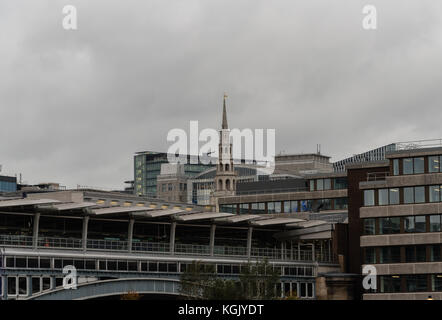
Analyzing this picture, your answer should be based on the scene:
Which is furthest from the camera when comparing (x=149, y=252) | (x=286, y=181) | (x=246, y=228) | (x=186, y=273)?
(x=286, y=181)

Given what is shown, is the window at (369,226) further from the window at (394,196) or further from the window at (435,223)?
the window at (435,223)

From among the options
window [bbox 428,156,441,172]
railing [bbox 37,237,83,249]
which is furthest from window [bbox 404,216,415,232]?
railing [bbox 37,237,83,249]

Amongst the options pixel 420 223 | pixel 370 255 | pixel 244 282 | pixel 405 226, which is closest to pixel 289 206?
pixel 370 255

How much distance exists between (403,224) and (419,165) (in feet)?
21.5

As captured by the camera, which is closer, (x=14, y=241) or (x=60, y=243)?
(x=14, y=241)

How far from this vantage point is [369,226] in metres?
112

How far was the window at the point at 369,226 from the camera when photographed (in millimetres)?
111312

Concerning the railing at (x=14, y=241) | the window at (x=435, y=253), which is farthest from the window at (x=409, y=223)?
the railing at (x=14, y=241)

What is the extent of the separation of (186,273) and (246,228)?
30088 millimetres

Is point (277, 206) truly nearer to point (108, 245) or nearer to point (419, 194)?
point (419, 194)

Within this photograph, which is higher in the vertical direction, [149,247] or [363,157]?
[363,157]
